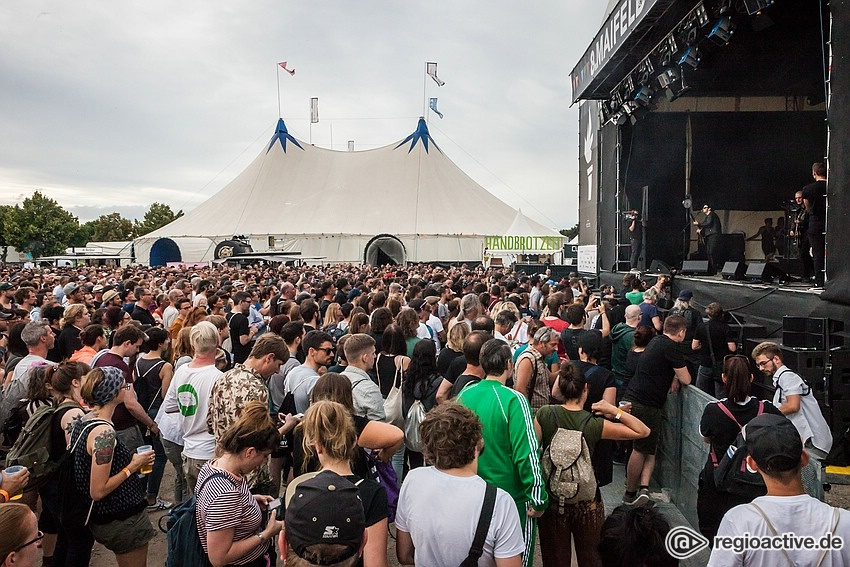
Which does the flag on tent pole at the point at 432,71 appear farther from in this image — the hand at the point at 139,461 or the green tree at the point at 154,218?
the green tree at the point at 154,218

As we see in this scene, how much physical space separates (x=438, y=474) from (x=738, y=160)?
14288 millimetres

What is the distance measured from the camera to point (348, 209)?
123 ft

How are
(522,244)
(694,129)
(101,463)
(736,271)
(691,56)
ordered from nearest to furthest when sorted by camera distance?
(101,463) → (691,56) → (736,271) → (694,129) → (522,244)

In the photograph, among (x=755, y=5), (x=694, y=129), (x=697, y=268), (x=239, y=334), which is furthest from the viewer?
(x=694, y=129)

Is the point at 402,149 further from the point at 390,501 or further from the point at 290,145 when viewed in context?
the point at 390,501

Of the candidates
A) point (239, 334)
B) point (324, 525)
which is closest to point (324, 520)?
point (324, 525)

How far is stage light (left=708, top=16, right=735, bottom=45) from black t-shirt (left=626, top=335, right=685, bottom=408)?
17.1 feet

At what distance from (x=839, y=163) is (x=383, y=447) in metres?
5.09

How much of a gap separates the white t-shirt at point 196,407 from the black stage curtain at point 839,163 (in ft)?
17.8

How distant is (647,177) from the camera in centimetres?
1277

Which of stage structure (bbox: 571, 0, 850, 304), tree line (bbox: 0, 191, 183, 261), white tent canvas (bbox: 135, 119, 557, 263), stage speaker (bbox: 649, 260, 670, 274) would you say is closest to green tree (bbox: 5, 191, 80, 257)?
tree line (bbox: 0, 191, 183, 261)

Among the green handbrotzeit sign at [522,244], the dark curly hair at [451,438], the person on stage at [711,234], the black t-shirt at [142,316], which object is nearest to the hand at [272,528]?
the dark curly hair at [451,438]

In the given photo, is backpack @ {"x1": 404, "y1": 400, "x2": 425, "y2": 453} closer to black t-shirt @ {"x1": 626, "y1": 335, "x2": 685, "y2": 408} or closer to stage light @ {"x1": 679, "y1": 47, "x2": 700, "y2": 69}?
black t-shirt @ {"x1": 626, "y1": 335, "x2": 685, "y2": 408}

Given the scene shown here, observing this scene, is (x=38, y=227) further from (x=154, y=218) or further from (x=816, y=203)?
(x=816, y=203)
